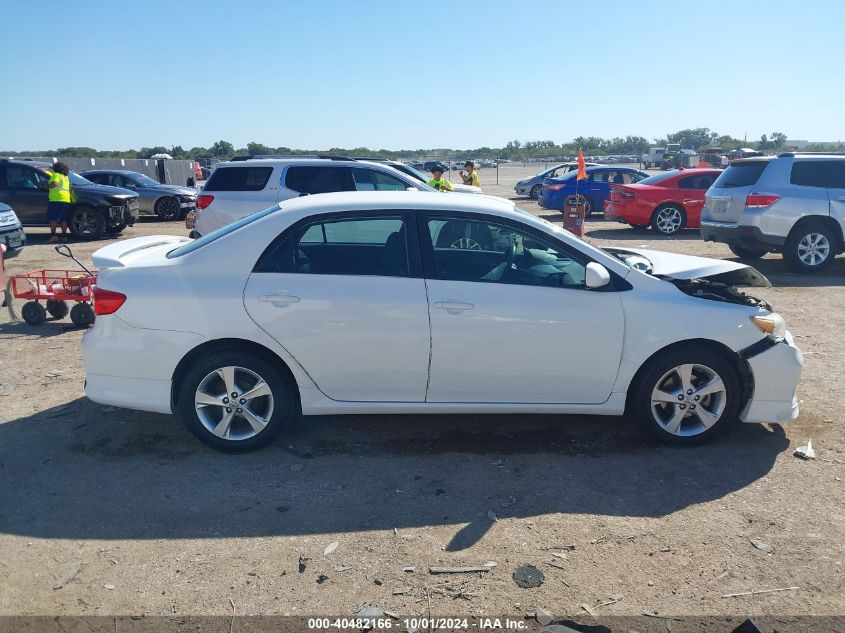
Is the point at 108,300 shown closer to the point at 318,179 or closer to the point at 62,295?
the point at 62,295

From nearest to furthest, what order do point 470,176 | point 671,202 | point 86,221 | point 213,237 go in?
point 213,237 → point 671,202 → point 86,221 → point 470,176

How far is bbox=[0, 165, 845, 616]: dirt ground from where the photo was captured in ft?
10.7

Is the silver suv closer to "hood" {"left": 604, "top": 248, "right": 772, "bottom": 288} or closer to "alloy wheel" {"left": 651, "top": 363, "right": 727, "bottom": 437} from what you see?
"hood" {"left": 604, "top": 248, "right": 772, "bottom": 288}

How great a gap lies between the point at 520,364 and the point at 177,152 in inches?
3562

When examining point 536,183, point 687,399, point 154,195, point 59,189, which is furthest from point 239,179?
point 536,183

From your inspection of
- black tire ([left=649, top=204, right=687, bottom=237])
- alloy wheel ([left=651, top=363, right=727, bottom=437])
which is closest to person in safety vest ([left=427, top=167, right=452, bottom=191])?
black tire ([left=649, top=204, right=687, bottom=237])

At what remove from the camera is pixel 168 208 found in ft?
69.3

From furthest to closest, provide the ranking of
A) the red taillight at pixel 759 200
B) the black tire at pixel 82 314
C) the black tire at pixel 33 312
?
the red taillight at pixel 759 200, the black tire at pixel 33 312, the black tire at pixel 82 314

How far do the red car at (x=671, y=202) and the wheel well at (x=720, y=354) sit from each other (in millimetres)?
12408

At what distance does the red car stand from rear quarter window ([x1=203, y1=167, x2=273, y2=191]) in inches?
362

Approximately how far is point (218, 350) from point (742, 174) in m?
9.98

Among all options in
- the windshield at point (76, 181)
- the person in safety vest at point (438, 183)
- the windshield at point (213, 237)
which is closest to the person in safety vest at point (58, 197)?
the windshield at point (76, 181)

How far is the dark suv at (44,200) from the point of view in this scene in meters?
16.4

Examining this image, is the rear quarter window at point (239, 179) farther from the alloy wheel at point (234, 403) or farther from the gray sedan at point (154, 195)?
the gray sedan at point (154, 195)
